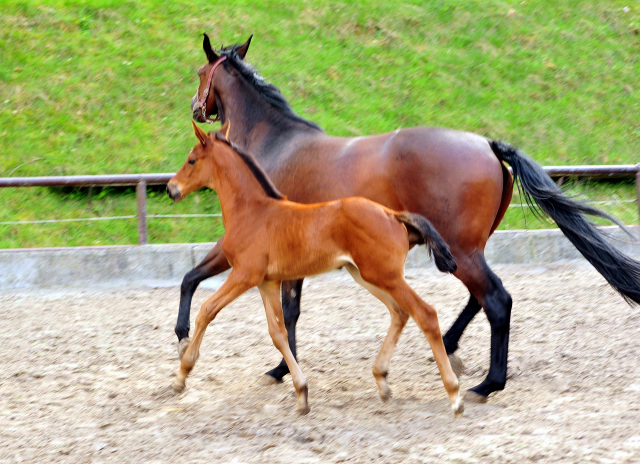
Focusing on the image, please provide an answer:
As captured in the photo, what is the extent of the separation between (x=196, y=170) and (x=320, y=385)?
157 centimetres

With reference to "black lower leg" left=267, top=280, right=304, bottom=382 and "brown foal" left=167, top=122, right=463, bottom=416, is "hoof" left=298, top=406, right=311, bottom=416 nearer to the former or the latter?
"brown foal" left=167, top=122, right=463, bottom=416

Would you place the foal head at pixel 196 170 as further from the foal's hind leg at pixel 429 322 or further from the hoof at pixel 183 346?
the foal's hind leg at pixel 429 322

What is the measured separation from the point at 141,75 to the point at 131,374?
6981 millimetres

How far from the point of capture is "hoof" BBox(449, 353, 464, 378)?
171 inches

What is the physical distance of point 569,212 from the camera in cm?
420

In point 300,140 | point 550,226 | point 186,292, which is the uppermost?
point 300,140

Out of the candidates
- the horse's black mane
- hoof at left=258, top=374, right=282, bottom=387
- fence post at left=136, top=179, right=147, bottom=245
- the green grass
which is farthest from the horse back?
the green grass

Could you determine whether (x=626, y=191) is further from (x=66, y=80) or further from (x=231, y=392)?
(x=66, y=80)

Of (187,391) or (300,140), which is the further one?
(300,140)

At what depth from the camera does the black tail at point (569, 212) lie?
→ 4.10m

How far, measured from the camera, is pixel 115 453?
3.09 meters

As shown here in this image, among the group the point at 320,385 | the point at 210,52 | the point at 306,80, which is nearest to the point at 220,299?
the point at 320,385

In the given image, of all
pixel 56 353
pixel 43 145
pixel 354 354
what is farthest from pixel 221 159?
pixel 43 145

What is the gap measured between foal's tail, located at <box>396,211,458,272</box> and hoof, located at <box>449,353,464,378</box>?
1.03 meters
